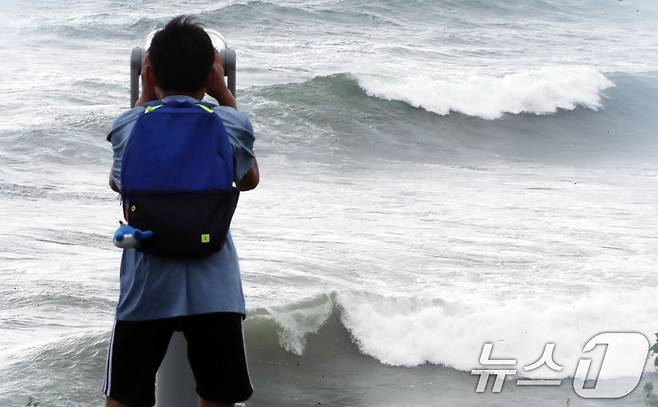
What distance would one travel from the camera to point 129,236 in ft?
8.68

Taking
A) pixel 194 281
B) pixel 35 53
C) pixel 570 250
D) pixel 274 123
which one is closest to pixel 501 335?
pixel 570 250

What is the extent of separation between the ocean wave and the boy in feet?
11.2

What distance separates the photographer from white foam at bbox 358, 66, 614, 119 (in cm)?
1964

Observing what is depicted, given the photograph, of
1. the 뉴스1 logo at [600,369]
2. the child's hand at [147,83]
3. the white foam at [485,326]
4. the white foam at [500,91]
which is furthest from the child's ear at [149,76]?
the white foam at [500,91]

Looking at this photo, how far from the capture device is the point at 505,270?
8.28 m

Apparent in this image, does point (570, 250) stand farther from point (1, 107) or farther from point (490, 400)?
point (1, 107)

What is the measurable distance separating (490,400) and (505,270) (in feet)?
9.74

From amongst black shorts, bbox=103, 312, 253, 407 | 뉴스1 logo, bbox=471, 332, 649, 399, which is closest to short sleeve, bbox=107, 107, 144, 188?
black shorts, bbox=103, 312, 253, 407

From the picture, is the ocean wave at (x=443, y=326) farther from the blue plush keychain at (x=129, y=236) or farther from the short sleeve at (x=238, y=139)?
the blue plush keychain at (x=129, y=236)

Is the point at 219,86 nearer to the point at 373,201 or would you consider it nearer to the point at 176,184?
the point at 176,184

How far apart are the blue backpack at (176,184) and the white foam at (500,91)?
54.9ft

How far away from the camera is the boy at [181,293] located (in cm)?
274

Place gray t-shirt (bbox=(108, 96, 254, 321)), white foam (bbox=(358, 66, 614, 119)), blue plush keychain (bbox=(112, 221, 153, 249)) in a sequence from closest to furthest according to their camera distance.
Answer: blue plush keychain (bbox=(112, 221, 153, 249))
gray t-shirt (bbox=(108, 96, 254, 321))
white foam (bbox=(358, 66, 614, 119))

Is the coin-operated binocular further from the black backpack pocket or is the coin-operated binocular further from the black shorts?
the black shorts
